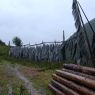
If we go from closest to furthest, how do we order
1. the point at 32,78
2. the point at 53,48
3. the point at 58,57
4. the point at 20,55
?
the point at 32,78
the point at 58,57
the point at 53,48
the point at 20,55

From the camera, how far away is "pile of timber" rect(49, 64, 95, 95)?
8.95m

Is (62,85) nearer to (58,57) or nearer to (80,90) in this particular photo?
(80,90)

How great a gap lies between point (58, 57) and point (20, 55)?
14.9 m

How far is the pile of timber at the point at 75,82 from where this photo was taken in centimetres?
895

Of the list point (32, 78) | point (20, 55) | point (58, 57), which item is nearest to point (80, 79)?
point (32, 78)

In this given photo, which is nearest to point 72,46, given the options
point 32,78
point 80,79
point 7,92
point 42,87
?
point 32,78

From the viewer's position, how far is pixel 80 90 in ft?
31.3

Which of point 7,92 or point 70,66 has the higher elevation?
point 70,66

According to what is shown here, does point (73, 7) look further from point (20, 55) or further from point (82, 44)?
point (20, 55)

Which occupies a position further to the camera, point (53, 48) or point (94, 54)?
point (53, 48)

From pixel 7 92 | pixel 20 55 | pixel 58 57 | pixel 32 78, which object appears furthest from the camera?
pixel 20 55

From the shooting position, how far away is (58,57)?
2614 centimetres

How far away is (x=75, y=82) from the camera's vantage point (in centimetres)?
1041

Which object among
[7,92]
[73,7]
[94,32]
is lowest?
[7,92]
